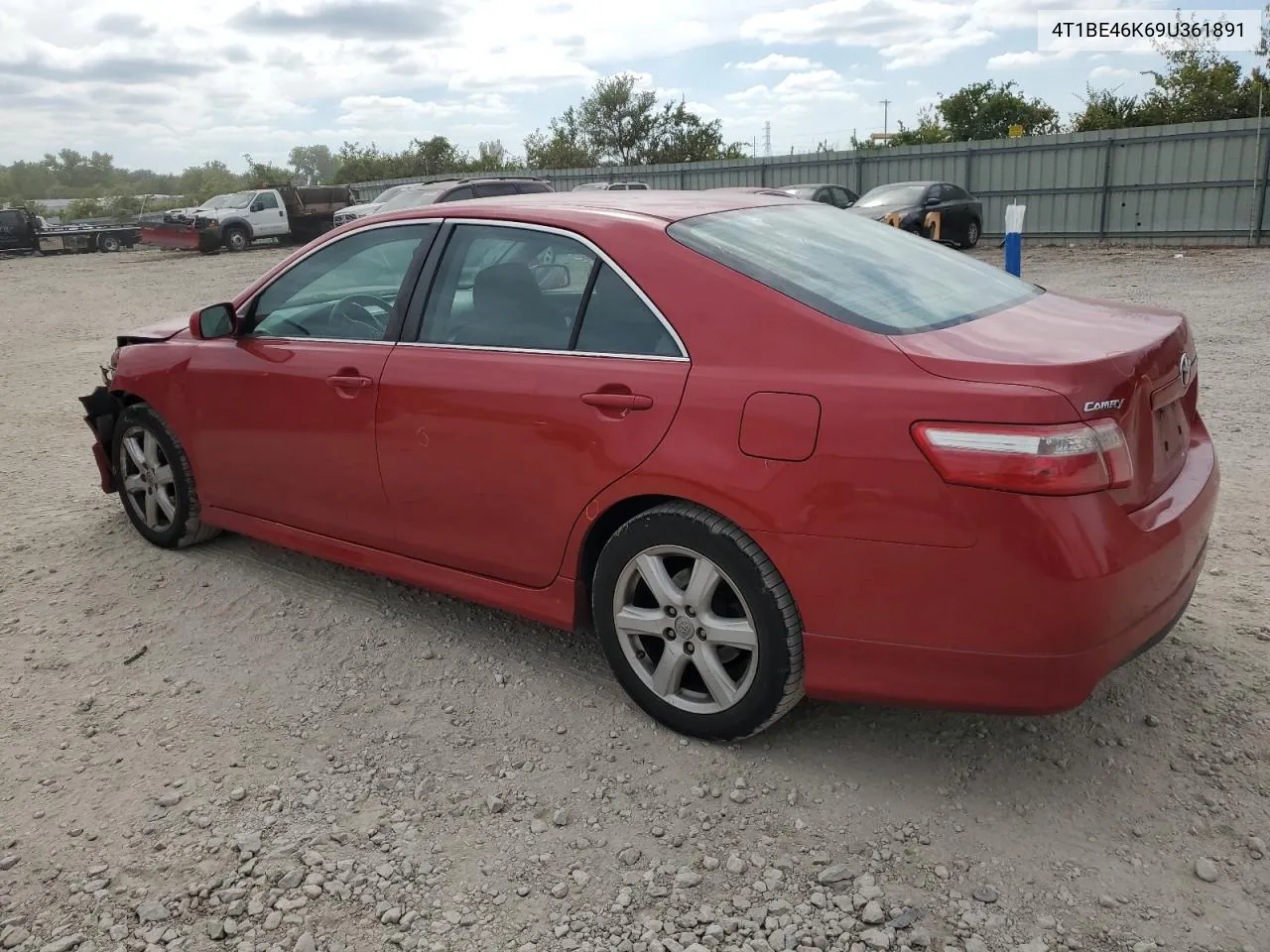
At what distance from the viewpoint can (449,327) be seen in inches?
139

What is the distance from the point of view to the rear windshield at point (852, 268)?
2.85 meters

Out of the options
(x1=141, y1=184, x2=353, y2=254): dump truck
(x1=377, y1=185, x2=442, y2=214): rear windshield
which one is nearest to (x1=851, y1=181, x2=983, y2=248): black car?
(x1=377, y1=185, x2=442, y2=214): rear windshield

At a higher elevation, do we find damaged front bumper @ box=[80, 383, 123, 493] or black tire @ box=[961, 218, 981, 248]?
damaged front bumper @ box=[80, 383, 123, 493]

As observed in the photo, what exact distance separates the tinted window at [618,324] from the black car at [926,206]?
1602 cm

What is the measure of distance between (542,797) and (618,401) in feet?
3.82

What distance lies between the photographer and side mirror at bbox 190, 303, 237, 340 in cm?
419

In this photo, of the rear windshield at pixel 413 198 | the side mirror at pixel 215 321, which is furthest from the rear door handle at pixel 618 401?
the rear windshield at pixel 413 198

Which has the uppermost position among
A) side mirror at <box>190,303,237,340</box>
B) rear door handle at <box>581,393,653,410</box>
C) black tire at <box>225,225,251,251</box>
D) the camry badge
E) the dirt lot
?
side mirror at <box>190,303,237,340</box>

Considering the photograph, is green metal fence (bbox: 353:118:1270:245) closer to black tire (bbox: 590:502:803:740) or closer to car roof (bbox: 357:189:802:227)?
car roof (bbox: 357:189:802:227)

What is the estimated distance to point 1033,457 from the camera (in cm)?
237

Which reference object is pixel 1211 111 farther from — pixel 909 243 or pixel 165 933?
pixel 165 933

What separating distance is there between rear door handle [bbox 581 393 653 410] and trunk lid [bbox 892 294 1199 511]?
73cm

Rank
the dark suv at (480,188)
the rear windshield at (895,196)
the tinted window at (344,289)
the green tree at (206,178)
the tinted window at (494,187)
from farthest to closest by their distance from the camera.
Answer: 1. the green tree at (206,178)
2. the rear windshield at (895,196)
3. the tinted window at (494,187)
4. the dark suv at (480,188)
5. the tinted window at (344,289)

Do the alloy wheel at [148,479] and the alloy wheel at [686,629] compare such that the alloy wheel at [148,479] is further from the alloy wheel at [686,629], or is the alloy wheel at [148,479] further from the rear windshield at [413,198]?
the rear windshield at [413,198]
